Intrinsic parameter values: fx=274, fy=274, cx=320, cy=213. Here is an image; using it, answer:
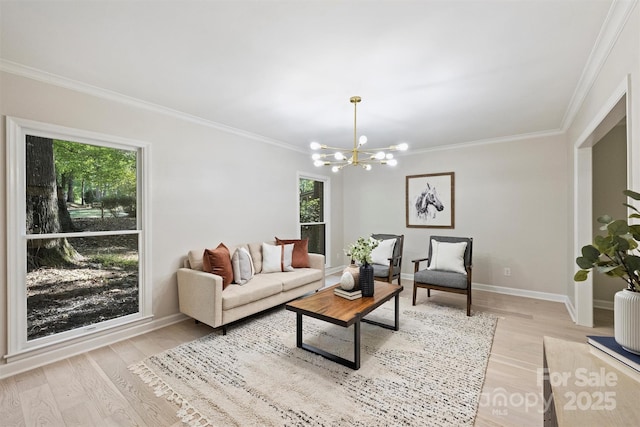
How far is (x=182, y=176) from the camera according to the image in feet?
11.1

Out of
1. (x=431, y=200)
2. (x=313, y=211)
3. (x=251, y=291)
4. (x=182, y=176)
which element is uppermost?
(x=182, y=176)

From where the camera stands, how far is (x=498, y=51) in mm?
2047

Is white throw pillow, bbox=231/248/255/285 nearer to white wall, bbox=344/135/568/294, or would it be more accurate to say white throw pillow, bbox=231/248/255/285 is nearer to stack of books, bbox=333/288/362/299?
stack of books, bbox=333/288/362/299

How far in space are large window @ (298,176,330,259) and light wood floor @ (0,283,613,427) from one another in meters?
2.69

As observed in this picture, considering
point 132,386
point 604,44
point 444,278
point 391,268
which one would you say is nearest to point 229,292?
point 132,386

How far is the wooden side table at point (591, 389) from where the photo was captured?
857 mm

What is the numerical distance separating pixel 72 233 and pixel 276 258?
7.38 ft

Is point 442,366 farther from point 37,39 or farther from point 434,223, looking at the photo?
point 37,39

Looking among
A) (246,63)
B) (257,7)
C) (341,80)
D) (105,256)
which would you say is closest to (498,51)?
(341,80)

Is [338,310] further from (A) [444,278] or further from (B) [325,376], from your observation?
(A) [444,278]

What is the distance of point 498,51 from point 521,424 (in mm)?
2560

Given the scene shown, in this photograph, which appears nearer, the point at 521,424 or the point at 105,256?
the point at 521,424

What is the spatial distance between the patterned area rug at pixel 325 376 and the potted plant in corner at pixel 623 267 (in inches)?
43.3

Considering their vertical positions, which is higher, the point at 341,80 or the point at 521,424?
the point at 341,80
